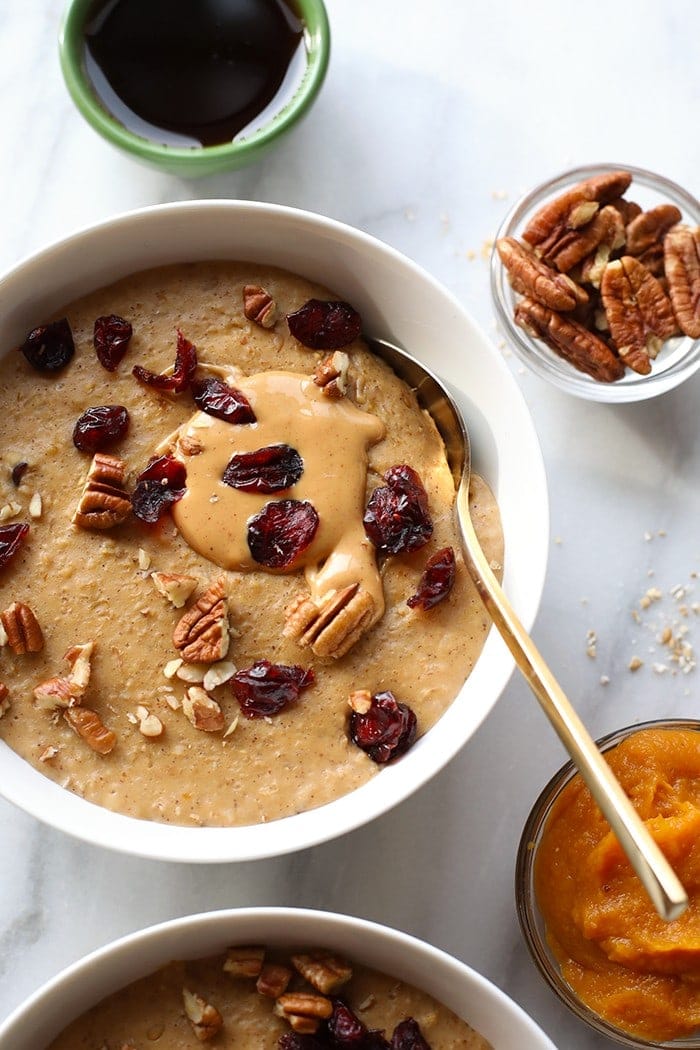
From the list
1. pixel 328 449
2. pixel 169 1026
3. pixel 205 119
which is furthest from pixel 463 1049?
pixel 205 119

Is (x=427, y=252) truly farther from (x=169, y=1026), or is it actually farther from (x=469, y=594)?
(x=169, y=1026)

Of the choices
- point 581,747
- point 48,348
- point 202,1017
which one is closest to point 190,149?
point 48,348

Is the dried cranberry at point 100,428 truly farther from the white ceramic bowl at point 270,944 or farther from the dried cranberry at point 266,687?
A: the white ceramic bowl at point 270,944

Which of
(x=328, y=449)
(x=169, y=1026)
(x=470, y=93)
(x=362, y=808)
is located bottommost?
(x=169, y=1026)

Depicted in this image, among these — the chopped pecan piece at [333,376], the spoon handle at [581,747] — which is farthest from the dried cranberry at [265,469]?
the spoon handle at [581,747]

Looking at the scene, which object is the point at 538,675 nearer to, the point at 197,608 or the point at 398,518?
the point at 398,518

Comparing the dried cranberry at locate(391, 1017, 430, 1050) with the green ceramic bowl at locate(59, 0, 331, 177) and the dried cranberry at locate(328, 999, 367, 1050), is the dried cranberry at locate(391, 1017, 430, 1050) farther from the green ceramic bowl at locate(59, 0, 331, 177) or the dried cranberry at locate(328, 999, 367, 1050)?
the green ceramic bowl at locate(59, 0, 331, 177)

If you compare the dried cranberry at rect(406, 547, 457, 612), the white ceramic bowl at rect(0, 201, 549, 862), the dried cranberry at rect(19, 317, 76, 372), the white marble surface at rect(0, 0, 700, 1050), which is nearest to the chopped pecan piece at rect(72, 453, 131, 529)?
the dried cranberry at rect(19, 317, 76, 372)
